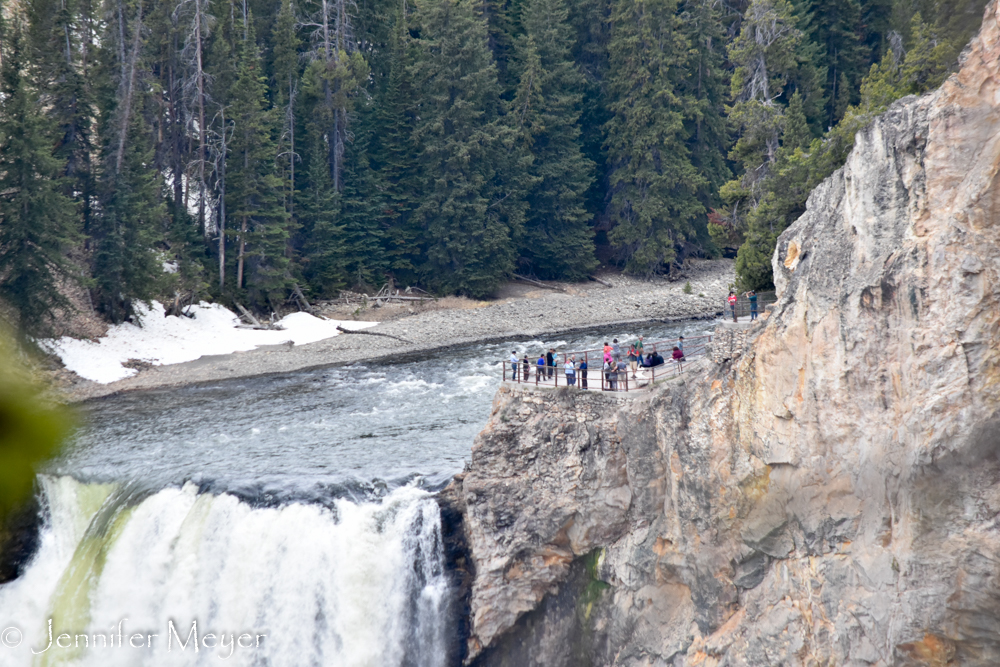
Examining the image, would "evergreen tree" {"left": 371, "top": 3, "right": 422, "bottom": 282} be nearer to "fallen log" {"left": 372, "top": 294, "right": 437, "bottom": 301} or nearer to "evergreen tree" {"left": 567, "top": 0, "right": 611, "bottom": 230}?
"fallen log" {"left": 372, "top": 294, "right": 437, "bottom": 301}

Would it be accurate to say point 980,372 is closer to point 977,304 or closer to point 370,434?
point 977,304

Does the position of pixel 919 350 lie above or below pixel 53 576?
above

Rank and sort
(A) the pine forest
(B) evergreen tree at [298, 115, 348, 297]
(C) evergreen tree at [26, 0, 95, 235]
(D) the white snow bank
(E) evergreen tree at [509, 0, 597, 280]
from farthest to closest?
(E) evergreen tree at [509, 0, 597, 280] → (B) evergreen tree at [298, 115, 348, 297] → (C) evergreen tree at [26, 0, 95, 235] → (A) the pine forest → (D) the white snow bank

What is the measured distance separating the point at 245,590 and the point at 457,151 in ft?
122

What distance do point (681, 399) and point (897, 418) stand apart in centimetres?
526

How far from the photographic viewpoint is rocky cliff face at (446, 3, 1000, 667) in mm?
12797

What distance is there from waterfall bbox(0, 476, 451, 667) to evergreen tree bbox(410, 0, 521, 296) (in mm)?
34002

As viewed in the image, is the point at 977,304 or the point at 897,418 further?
the point at 897,418

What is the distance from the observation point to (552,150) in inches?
2292

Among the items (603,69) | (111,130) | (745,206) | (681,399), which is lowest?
(681,399)

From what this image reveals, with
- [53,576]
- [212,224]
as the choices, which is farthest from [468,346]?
[53,576]

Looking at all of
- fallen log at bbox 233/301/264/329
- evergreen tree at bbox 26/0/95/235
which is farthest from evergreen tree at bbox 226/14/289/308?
evergreen tree at bbox 26/0/95/235

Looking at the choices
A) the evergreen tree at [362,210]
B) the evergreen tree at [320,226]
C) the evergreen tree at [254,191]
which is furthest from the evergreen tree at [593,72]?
the evergreen tree at [254,191]

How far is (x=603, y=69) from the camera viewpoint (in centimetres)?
6066
